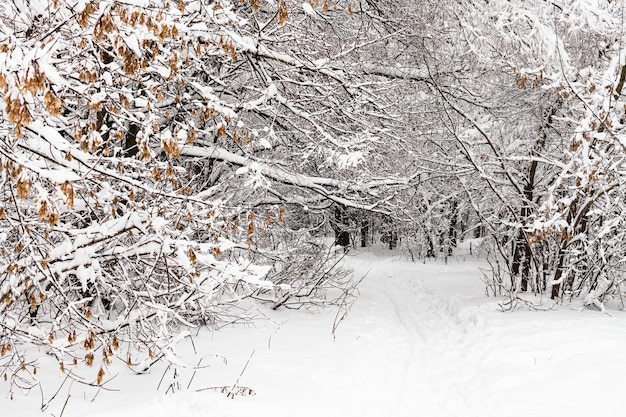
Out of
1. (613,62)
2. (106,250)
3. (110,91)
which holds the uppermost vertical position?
(613,62)

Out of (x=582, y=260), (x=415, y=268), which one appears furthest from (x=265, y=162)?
(x=415, y=268)

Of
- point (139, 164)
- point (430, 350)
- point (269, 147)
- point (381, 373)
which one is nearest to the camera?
→ point (139, 164)

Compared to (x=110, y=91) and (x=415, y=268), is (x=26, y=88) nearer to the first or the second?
(x=110, y=91)

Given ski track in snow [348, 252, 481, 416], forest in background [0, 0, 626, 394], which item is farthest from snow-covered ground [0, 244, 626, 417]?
forest in background [0, 0, 626, 394]

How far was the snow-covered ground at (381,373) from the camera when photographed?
479 centimetres

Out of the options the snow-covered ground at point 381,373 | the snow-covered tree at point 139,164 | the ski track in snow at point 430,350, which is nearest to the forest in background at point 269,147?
the snow-covered tree at point 139,164

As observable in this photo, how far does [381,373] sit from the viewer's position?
256 inches

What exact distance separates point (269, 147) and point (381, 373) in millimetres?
3049

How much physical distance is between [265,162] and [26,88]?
5.73m

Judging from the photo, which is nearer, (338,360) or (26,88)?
(26,88)

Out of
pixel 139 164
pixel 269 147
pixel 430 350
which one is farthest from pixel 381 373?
pixel 139 164

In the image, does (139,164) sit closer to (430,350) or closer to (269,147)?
(269,147)

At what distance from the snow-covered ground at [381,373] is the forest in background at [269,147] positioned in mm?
407

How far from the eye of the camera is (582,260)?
30.3 ft
